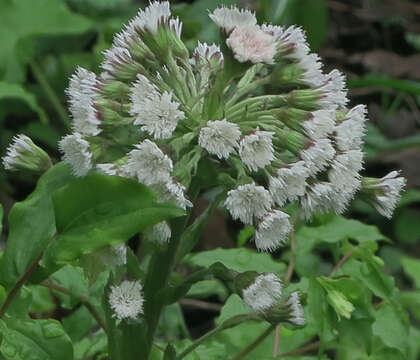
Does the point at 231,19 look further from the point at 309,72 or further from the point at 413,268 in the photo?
the point at 413,268

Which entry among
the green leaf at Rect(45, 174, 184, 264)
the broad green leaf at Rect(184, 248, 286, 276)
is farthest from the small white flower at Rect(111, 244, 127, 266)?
the broad green leaf at Rect(184, 248, 286, 276)

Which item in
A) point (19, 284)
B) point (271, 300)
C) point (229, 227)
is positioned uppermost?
point (271, 300)

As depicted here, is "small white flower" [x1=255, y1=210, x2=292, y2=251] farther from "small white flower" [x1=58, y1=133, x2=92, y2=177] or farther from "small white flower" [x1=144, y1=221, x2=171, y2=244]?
"small white flower" [x1=58, y1=133, x2=92, y2=177]

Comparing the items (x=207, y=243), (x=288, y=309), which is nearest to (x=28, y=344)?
(x=288, y=309)

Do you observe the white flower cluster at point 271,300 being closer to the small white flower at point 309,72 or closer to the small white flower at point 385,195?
the small white flower at point 385,195

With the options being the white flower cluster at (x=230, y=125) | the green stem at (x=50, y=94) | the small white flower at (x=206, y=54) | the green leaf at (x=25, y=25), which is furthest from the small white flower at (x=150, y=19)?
the green stem at (x=50, y=94)

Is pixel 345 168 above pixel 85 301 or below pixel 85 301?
above

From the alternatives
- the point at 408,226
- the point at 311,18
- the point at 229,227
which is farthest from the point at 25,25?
the point at 408,226
